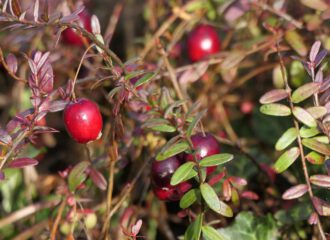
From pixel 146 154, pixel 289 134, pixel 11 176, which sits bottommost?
pixel 11 176

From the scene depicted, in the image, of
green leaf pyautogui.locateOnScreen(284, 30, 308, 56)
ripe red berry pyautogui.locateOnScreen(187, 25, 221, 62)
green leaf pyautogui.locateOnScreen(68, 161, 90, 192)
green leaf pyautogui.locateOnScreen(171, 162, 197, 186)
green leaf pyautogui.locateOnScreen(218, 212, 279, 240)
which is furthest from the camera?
ripe red berry pyautogui.locateOnScreen(187, 25, 221, 62)

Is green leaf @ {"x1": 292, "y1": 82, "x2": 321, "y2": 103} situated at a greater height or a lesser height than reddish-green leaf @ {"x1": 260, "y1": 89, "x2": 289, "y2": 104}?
greater

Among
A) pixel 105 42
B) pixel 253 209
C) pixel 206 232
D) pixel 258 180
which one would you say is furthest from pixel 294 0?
pixel 206 232

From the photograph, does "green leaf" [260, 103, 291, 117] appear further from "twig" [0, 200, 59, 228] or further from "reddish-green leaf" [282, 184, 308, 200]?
"twig" [0, 200, 59, 228]

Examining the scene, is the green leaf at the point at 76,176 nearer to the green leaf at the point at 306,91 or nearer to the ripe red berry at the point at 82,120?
the ripe red berry at the point at 82,120

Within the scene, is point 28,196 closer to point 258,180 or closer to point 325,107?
point 258,180

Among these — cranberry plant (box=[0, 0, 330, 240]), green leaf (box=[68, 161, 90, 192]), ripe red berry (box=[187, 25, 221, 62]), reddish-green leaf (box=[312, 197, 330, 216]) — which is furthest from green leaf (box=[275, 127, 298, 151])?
ripe red berry (box=[187, 25, 221, 62])

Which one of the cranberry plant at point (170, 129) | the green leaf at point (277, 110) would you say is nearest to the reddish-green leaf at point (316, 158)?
the cranberry plant at point (170, 129)
